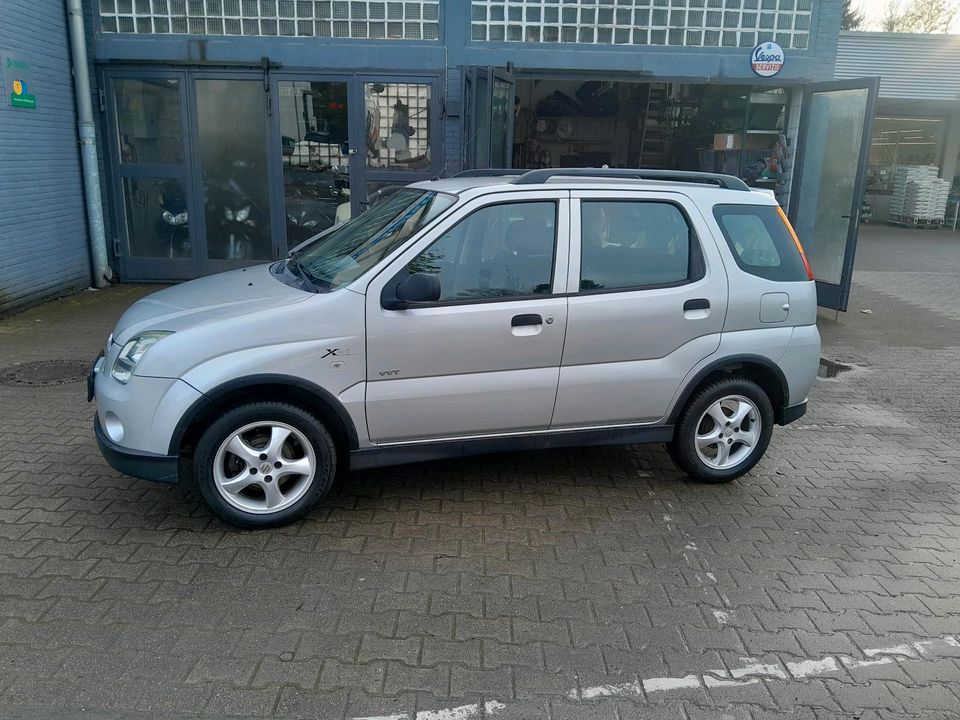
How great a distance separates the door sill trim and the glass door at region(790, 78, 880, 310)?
238 inches

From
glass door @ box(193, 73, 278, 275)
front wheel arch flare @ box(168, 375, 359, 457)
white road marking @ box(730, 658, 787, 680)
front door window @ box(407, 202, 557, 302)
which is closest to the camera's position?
white road marking @ box(730, 658, 787, 680)

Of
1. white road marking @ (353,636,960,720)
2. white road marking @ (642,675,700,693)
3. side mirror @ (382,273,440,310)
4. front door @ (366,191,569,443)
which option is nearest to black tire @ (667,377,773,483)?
front door @ (366,191,569,443)

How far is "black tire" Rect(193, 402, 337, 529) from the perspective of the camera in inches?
152

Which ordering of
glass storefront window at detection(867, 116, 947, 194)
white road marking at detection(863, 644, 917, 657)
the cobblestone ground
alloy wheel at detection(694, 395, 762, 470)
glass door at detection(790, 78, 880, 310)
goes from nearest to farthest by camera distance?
the cobblestone ground < white road marking at detection(863, 644, 917, 657) < alloy wheel at detection(694, 395, 762, 470) < glass door at detection(790, 78, 880, 310) < glass storefront window at detection(867, 116, 947, 194)

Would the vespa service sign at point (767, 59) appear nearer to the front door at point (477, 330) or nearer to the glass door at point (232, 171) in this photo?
the glass door at point (232, 171)

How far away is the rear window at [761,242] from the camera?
4.64 m

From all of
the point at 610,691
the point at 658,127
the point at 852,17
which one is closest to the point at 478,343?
the point at 610,691

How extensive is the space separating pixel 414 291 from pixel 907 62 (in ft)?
68.1

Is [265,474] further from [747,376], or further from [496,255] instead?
[747,376]

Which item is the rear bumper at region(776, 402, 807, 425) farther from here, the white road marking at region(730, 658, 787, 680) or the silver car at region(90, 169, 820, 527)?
the white road marking at region(730, 658, 787, 680)

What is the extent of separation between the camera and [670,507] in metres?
4.54

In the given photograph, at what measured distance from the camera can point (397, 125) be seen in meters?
10.3

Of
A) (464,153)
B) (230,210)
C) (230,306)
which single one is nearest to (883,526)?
(230,306)

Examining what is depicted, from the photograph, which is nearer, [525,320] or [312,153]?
[525,320]
